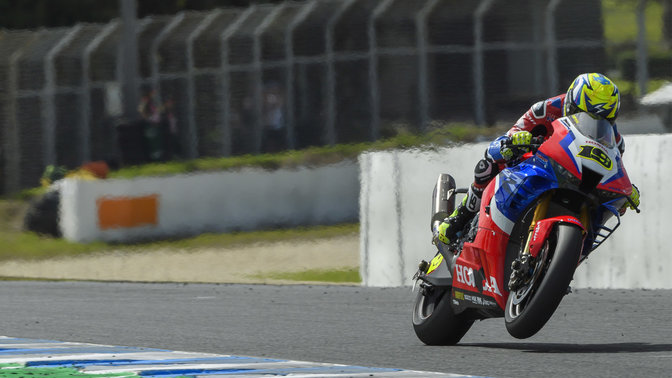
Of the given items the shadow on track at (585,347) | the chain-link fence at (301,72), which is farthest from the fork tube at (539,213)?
the chain-link fence at (301,72)

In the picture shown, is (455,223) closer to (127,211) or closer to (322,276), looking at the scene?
(322,276)

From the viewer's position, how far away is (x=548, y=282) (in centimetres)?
695

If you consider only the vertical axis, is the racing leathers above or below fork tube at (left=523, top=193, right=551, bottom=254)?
above

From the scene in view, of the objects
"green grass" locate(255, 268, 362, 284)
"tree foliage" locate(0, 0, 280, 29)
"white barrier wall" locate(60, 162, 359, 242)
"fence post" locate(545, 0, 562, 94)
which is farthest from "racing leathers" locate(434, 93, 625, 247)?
"tree foliage" locate(0, 0, 280, 29)

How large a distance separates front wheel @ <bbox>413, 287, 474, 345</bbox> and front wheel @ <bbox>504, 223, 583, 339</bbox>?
798 mm

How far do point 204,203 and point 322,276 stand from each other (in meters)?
3.37

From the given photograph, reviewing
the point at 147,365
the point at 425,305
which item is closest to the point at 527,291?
the point at 425,305

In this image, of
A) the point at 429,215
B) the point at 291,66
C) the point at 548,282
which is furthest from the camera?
the point at 291,66

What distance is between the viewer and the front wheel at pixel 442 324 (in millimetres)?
8016

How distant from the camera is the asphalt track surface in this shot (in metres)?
7.26

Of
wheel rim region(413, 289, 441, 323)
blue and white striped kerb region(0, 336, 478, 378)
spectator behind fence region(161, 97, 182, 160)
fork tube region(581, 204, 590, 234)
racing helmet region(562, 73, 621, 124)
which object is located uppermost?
spectator behind fence region(161, 97, 182, 160)

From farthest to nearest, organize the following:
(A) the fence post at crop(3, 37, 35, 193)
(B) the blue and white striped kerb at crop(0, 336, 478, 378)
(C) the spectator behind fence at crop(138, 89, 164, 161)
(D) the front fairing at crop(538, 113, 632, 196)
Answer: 1. (A) the fence post at crop(3, 37, 35, 193)
2. (C) the spectator behind fence at crop(138, 89, 164, 161)
3. (D) the front fairing at crop(538, 113, 632, 196)
4. (B) the blue and white striped kerb at crop(0, 336, 478, 378)

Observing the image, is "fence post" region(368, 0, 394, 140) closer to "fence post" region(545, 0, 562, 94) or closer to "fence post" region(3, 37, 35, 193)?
"fence post" region(545, 0, 562, 94)

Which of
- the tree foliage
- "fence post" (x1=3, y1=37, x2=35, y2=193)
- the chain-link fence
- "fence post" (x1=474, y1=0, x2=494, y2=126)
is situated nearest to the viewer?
the chain-link fence
